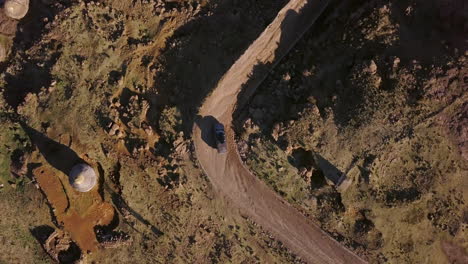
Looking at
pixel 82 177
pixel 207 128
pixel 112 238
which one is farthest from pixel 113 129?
pixel 112 238

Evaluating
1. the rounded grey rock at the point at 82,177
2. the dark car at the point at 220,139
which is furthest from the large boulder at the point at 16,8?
the dark car at the point at 220,139

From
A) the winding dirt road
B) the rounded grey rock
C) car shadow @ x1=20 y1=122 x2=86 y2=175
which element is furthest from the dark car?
car shadow @ x1=20 y1=122 x2=86 y2=175

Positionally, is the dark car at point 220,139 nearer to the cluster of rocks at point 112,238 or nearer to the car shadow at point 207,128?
the car shadow at point 207,128

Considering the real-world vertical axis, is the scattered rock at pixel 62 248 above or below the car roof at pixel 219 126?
below

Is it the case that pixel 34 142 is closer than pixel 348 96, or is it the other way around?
pixel 348 96

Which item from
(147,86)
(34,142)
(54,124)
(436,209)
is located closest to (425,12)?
(436,209)

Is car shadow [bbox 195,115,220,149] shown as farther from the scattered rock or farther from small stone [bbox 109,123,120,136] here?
the scattered rock

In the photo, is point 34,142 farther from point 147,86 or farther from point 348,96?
point 348,96
